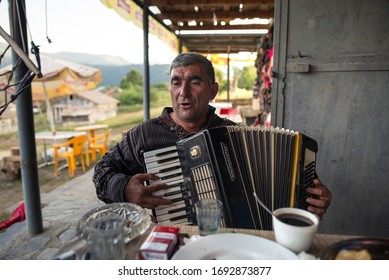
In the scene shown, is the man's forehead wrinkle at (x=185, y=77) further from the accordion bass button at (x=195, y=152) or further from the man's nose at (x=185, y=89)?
the accordion bass button at (x=195, y=152)

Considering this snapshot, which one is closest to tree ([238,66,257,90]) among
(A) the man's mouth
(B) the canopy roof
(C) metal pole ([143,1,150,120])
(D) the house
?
(D) the house

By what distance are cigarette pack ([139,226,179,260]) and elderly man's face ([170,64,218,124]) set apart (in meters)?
0.84

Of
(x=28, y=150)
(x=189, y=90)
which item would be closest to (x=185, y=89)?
(x=189, y=90)

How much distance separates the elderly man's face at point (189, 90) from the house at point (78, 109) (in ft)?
29.3

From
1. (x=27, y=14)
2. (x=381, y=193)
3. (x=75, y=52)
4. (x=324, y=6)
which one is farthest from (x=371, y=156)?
(x=75, y=52)

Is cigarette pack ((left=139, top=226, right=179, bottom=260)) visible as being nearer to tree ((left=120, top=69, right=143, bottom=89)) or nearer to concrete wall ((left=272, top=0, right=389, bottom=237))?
concrete wall ((left=272, top=0, right=389, bottom=237))

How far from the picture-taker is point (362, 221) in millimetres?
2180

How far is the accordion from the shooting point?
104 cm

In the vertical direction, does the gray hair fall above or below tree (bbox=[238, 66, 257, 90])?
below

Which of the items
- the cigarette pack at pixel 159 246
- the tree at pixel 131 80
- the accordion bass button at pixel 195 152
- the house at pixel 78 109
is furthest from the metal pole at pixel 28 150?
the tree at pixel 131 80

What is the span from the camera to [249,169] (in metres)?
1.07
